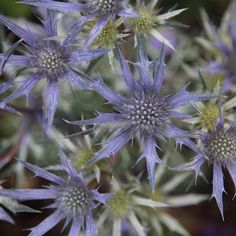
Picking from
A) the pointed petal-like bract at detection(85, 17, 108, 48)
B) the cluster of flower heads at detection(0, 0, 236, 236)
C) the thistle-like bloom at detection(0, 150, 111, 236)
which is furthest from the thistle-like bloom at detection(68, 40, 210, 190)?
the thistle-like bloom at detection(0, 150, 111, 236)

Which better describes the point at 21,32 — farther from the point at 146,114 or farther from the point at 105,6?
the point at 146,114

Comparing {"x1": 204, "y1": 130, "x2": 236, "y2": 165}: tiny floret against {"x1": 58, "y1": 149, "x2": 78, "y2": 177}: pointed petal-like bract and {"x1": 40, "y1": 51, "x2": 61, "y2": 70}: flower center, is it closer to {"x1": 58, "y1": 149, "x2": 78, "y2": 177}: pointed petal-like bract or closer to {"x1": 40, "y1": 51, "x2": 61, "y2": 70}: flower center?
{"x1": 58, "y1": 149, "x2": 78, "y2": 177}: pointed petal-like bract

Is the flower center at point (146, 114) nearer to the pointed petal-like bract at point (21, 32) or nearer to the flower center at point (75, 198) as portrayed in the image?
the flower center at point (75, 198)

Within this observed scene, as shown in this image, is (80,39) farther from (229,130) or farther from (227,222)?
(227,222)

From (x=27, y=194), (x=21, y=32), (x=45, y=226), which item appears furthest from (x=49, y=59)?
(x=45, y=226)

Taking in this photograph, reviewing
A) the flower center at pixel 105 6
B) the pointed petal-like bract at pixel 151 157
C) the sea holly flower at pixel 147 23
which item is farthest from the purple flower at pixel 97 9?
the pointed petal-like bract at pixel 151 157

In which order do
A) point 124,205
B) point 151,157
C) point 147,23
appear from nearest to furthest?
point 151,157 < point 147,23 < point 124,205
